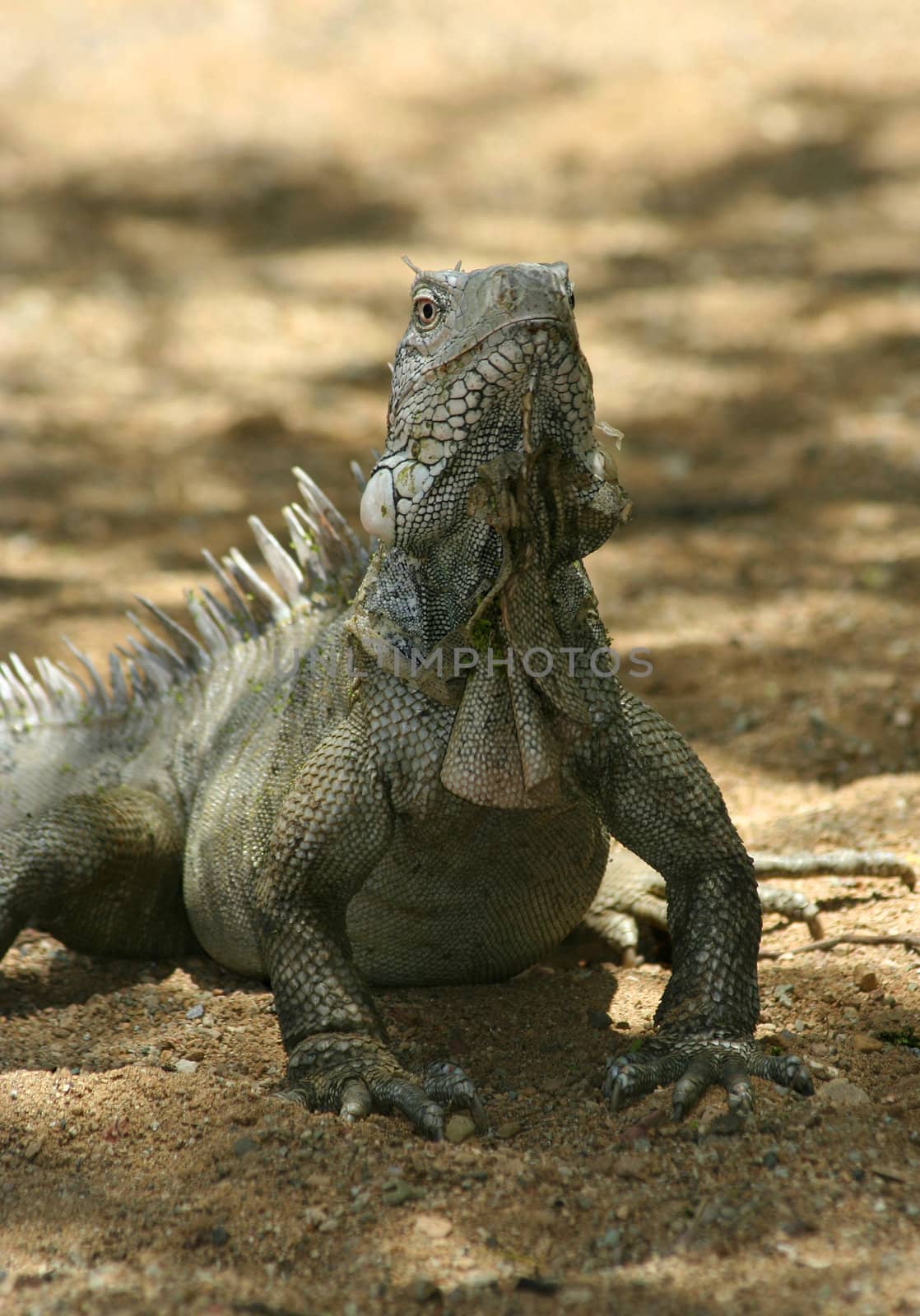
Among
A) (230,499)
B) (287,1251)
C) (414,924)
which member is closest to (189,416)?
(230,499)

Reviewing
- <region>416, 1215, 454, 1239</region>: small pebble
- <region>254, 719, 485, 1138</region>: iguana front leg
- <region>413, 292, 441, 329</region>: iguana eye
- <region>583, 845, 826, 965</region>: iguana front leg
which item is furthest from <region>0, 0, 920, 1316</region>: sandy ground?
<region>413, 292, 441, 329</region>: iguana eye

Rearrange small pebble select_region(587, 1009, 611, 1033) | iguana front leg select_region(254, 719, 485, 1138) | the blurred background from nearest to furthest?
1. iguana front leg select_region(254, 719, 485, 1138)
2. small pebble select_region(587, 1009, 611, 1033)
3. the blurred background

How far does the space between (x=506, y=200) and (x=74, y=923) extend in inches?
486

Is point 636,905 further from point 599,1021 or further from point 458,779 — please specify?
point 458,779

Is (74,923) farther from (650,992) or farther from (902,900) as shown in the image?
(902,900)

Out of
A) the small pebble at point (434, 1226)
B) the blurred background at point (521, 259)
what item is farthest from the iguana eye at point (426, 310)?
the blurred background at point (521, 259)

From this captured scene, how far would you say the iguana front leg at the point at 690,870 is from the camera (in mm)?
3959

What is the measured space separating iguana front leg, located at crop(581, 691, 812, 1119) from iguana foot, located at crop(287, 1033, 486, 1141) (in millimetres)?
530

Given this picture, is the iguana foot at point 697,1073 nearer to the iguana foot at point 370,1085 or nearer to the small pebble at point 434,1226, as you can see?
the iguana foot at point 370,1085

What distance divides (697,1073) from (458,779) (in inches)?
38.5

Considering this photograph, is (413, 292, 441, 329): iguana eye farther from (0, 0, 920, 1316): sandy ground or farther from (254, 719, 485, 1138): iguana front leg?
(0, 0, 920, 1316): sandy ground

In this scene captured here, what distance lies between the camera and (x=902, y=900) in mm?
5039

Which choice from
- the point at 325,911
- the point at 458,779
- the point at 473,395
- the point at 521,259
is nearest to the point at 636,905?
the point at 325,911

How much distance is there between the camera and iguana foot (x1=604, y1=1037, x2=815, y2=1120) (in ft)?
12.0
